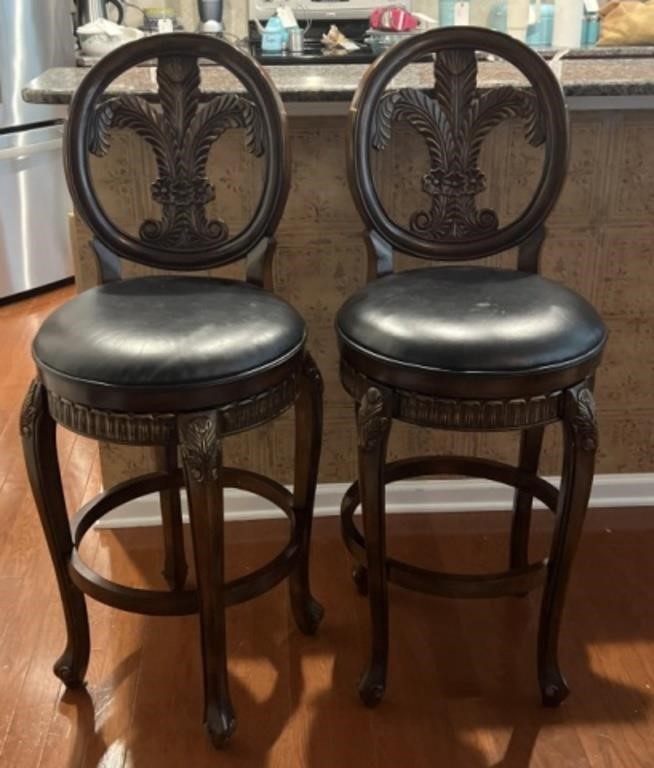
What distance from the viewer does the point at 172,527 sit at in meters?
1.84

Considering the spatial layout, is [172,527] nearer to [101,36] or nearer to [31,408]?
[31,408]

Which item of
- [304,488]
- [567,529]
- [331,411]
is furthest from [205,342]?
[331,411]

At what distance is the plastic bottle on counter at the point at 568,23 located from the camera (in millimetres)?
3686

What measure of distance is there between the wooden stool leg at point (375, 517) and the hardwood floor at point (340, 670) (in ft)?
0.19

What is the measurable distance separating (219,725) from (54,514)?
42 centimetres

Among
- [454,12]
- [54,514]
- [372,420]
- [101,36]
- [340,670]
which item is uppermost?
[454,12]

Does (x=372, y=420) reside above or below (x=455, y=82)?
below

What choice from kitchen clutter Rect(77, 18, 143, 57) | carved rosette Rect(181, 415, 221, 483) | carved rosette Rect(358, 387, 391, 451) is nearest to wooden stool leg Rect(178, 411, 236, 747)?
carved rosette Rect(181, 415, 221, 483)

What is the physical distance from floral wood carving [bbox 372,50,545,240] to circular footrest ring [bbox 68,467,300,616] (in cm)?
54

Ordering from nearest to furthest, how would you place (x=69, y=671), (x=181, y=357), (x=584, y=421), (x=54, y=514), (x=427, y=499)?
1. (x=181, y=357)
2. (x=584, y=421)
3. (x=54, y=514)
4. (x=69, y=671)
5. (x=427, y=499)

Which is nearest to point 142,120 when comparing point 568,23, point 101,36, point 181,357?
point 181,357

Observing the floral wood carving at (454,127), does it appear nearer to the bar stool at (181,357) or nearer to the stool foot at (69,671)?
the bar stool at (181,357)

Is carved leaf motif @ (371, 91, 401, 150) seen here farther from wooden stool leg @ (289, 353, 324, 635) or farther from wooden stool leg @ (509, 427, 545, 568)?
wooden stool leg @ (509, 427, 545, 568)

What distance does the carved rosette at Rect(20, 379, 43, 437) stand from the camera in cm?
145
